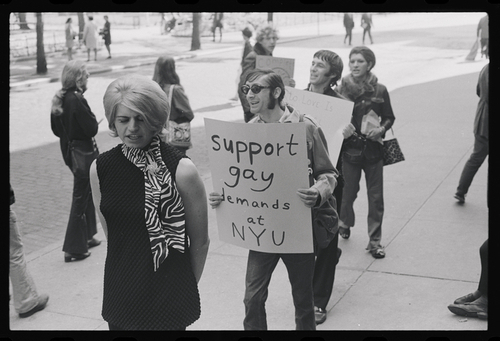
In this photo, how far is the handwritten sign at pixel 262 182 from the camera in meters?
4.19

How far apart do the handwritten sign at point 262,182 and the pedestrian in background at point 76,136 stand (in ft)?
8.60

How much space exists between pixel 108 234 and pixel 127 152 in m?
0.39

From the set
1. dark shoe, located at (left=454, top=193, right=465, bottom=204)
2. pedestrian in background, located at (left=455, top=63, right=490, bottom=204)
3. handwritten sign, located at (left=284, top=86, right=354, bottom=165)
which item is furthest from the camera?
dark shoe, located at (left=454, top=193, right=465, bottom=204)

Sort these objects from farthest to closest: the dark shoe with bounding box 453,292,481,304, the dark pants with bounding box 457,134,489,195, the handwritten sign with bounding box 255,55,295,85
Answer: the handwritten sign with bounding box 255,55,295,85 → the dark pants with bounding box 457,134,489,195 → the dark shoe with bounding box 453,292,481,304

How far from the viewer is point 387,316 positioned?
5461mm

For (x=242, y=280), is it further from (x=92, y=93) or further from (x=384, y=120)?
(x=92, y=93)

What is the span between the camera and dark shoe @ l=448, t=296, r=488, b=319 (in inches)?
207

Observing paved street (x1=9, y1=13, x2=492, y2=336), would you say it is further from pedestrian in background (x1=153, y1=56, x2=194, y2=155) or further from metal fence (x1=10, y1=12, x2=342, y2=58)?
metal fence (x1=10, y1=12, x2=342, y2=58)

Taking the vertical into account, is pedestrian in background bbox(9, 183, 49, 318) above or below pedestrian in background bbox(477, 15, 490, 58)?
below

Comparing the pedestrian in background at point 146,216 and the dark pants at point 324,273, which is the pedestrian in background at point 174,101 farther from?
the pedestrian in background at point 146,216

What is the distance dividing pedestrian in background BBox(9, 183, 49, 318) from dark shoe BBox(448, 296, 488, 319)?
3.11m

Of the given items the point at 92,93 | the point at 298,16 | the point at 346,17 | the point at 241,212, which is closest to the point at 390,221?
the point at 241,212

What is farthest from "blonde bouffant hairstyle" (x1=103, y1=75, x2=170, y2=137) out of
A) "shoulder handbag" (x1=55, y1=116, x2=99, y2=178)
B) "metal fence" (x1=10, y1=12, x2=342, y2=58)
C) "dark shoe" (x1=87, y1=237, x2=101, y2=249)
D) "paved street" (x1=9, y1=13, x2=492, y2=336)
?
"metal fence" (x1=10, y1=12, x2=342, y2=58)
